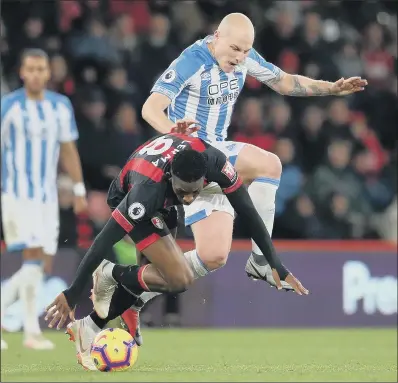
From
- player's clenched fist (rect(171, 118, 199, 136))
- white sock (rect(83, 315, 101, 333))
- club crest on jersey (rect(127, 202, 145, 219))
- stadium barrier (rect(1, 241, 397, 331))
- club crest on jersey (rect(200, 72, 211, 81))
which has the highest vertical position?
club crest on jersey (rect(200, 72, 211, 81))

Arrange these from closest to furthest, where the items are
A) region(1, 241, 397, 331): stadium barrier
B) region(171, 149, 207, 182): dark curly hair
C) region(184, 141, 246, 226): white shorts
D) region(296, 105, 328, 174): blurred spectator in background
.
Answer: region(171, 149, 207, 182): dark curly hair < region(184, 141, 246, 226): white shorts < region(1, 241, 397, 331): stadium barrier < region(296, 105, 328, 174): blurred spectator in background

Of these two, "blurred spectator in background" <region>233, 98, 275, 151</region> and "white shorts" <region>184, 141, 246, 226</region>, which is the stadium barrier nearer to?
"blurred spectator in background" <region>233, 98, 275, 151</region>

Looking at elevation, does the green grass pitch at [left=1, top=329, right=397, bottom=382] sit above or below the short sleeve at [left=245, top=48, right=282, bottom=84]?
below

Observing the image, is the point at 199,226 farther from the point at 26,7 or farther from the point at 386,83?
the point at 386,83

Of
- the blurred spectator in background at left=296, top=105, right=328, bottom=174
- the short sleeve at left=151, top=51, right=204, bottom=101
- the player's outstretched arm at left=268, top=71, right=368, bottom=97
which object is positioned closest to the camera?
the short sleeve at left=151, top=51, right=204, bottom=101

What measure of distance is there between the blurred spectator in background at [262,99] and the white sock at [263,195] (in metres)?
3.92

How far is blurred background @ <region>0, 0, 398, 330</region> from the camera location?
1267 cm

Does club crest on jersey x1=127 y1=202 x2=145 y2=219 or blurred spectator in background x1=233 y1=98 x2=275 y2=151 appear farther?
blurred spectator in background x1=233 y1=98 x2=275 y2=151

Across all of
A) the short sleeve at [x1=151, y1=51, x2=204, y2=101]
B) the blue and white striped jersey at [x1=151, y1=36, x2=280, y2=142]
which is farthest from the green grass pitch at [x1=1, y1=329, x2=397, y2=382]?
the short sleeve at [x1=151, y1=51, x2=204, y2=101]

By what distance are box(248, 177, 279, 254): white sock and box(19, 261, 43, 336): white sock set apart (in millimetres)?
2883


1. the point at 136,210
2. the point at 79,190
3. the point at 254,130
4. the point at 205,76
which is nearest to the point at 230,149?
the point at 205,76

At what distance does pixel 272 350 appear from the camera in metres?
10.2

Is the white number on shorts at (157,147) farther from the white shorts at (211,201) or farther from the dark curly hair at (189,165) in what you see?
the white shorts at (211,201)

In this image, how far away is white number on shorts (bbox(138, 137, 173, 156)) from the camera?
779cm
